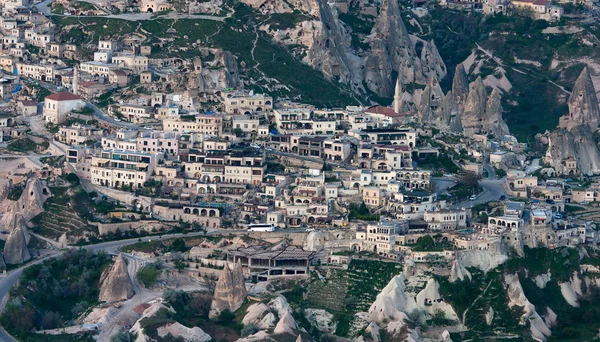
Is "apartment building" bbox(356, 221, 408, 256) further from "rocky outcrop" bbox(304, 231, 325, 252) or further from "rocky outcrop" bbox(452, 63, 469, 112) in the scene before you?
"rocky outcrop" bbox(452, 63, 469, 112)

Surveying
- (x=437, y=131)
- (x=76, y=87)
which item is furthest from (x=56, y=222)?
(x=437, y=131)

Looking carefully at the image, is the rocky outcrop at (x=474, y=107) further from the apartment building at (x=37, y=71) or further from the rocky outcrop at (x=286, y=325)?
the rocky outcrop at (x=286, y=325)

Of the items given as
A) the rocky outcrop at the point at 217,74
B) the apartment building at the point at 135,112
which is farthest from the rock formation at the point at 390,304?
the rocky outcrop at the point at 217,74

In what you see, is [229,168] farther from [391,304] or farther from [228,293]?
[391,304]

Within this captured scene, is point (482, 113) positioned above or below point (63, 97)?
below

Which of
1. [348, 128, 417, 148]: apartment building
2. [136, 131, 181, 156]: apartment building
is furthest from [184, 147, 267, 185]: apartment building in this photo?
[348, 128, 417, 148]: apartment building

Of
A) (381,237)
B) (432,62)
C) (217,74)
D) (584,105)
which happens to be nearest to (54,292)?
(381,237)
